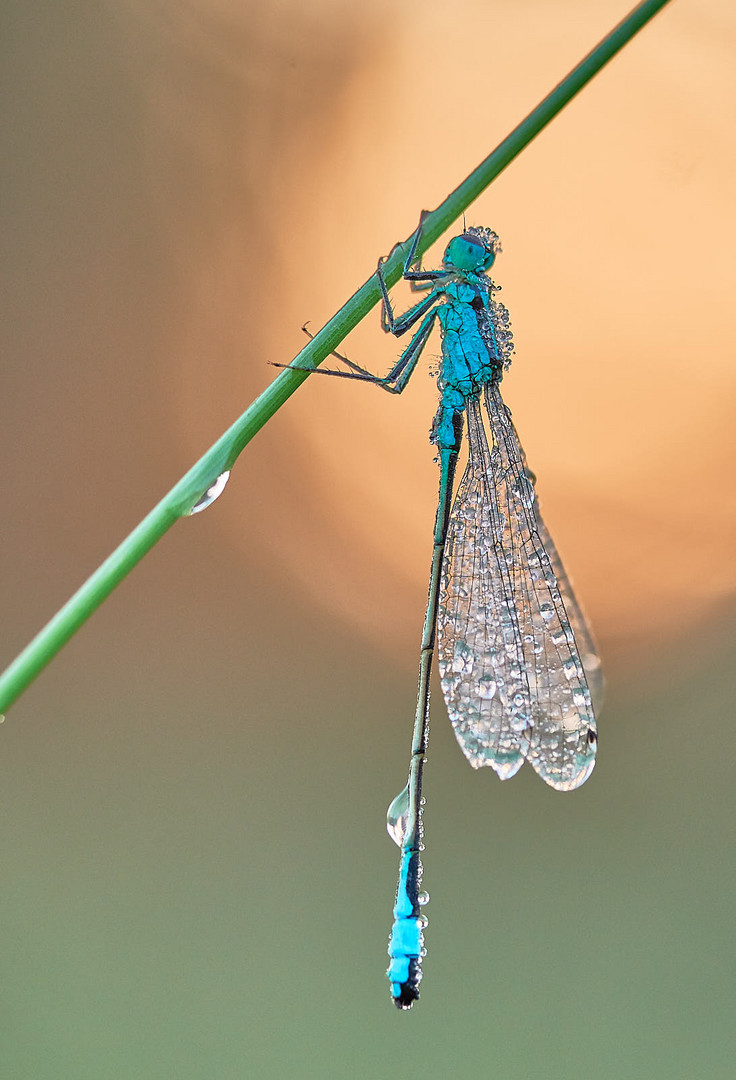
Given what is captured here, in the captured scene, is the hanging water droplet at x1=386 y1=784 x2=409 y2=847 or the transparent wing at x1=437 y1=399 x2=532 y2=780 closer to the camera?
the hanging water droplet at x1=386 y1=784 x2=409 y2=847

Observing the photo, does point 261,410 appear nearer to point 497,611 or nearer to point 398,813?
point 398,813

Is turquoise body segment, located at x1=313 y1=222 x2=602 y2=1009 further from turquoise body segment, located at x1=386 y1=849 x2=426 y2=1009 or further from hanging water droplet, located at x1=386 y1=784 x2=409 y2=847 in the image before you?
hanging water droplet, located at x1=386 y1=784 x2=409 y2=847

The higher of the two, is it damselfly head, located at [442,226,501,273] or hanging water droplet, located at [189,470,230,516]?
damselfly head, located at [442,226,501,273]

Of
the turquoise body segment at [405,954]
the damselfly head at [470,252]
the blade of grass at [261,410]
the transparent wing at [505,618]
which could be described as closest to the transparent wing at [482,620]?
the transparent wing at [505,618]

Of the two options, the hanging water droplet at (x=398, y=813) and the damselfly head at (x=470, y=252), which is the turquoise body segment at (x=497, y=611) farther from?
the hanging water droplet at (x=398, y=813)

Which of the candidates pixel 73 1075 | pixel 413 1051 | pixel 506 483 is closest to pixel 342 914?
pixel 413 1051

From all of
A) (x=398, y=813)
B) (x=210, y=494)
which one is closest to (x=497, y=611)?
(x=398, y=813)

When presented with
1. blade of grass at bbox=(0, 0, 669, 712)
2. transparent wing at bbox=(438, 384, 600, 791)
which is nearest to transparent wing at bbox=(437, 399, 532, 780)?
transparent wing at bbox=(438, 384, 600, 791)
